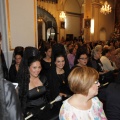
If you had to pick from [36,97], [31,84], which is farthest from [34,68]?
[36,97]

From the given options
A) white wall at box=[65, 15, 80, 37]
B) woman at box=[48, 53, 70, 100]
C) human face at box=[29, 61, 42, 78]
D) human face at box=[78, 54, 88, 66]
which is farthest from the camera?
white wall at box=[65, 15, 80, 37]

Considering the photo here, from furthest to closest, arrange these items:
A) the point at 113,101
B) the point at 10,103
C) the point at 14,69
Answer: the point at 14,69 < the point at 113,101 < the point at 10,103

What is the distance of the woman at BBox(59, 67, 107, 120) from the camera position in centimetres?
174

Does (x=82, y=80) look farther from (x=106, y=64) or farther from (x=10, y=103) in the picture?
(x=106, y=64)

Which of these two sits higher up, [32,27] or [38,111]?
[32,27]

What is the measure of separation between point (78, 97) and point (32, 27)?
3906 mm

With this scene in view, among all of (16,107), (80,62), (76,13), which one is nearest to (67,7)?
(76,13)

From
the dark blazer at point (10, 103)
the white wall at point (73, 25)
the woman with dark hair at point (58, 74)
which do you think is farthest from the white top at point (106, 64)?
the white wall at point (73, 25)

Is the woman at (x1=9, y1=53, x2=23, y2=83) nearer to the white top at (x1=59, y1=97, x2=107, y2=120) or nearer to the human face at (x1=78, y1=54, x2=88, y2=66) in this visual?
the human face at (x1=78, y1=54, x2=88, y2=66)

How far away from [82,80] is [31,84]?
1378 millimetres

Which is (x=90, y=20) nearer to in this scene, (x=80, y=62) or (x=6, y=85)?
(x=80, y=62)

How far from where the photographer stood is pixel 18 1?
197 inches

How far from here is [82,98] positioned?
1832mm

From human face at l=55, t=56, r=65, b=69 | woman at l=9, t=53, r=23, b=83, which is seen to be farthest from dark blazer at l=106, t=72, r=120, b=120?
woman at l=9, t=53, r=23, b=83
